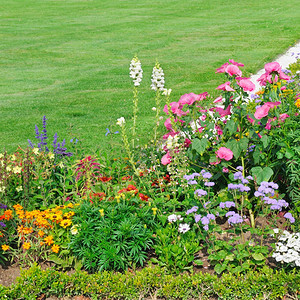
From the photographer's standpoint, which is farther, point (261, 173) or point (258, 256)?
point (261, 173)

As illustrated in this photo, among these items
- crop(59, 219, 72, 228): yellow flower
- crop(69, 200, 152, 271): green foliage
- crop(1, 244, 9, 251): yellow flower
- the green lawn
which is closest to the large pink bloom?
crop(69, 200, 152, 271): green foliage

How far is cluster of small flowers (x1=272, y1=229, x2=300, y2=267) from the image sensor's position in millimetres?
3150

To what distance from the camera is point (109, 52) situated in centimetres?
A: 1446

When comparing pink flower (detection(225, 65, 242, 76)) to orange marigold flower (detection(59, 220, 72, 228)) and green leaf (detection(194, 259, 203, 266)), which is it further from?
orange marigold flower (detection(59, 220, 72, 228))

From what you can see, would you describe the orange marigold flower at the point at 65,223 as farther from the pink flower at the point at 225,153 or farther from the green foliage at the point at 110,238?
the pink flower at the point at 225,153

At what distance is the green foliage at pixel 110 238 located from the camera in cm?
339

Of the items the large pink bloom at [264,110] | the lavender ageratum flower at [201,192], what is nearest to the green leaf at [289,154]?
the large pink bloom at [264,110]

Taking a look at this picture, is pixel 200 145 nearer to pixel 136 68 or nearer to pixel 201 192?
pixel 201 192

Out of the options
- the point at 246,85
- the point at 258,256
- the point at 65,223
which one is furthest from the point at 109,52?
the point at 258,256

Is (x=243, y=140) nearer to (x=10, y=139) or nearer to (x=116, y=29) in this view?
(x=10, y=139)

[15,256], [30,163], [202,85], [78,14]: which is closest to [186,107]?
[30,163]

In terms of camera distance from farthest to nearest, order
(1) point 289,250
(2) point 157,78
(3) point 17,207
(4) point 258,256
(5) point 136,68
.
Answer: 1. (5) point 136,68
2. (2) point 157,78
3. (3) point 17,207
4. (4) point 258,256
5. (1) point 289,250

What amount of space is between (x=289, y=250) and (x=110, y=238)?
49.3 inches

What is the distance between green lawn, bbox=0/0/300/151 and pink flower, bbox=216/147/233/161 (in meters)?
1.22
